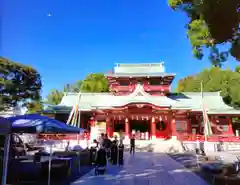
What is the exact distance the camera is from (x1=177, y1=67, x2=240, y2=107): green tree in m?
36.1

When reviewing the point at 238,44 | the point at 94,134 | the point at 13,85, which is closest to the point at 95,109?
the point at 94,134

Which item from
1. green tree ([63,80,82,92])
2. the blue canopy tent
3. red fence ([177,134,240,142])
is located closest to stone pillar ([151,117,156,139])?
red fence ([177,134,240,142])

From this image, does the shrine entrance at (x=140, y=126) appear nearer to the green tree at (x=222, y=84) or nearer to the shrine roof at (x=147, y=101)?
the shrine roof at (x=147, y=101)

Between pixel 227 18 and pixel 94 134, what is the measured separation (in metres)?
18.4

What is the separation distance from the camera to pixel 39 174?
8453 millimetres

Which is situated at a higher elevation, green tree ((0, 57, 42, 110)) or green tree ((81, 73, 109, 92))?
green tree ((81, 73, 109, 92))

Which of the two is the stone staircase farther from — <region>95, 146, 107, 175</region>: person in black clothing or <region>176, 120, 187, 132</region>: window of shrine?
<region>95, 146, 107, 175</region>: person in black clothing

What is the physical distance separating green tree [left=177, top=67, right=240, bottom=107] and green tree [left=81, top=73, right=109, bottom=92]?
17.5 meters

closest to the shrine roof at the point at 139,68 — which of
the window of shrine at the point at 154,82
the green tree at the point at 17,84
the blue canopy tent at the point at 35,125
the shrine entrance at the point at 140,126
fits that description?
the window of shrine at the point at 154,82

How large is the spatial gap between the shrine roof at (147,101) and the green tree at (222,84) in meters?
7.84

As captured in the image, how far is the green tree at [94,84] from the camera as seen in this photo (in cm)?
4453

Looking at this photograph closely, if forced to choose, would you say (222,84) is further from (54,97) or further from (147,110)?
(54,97)

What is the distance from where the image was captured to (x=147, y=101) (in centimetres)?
2420

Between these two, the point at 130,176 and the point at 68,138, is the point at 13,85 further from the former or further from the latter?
the point at 130,176
